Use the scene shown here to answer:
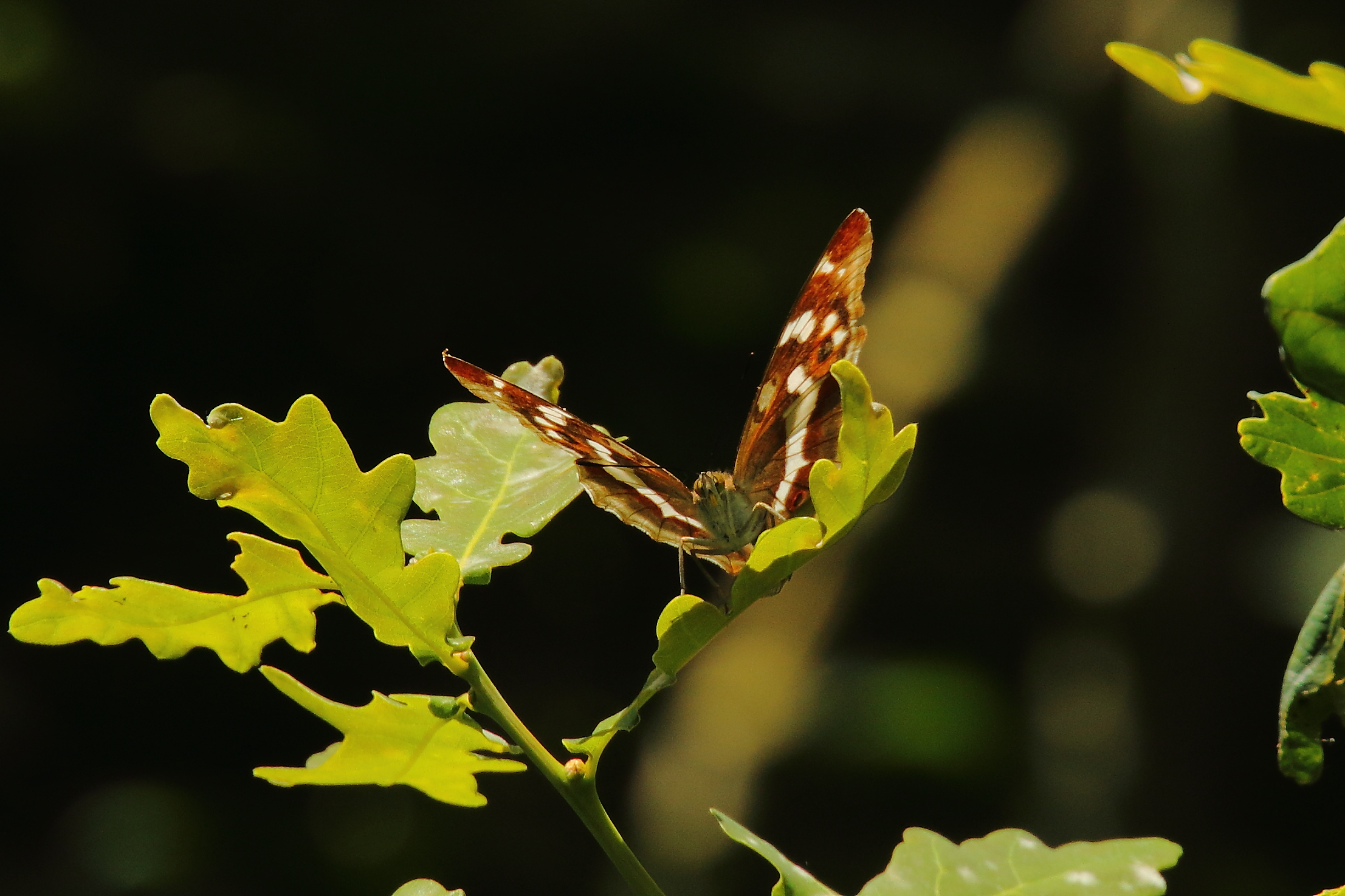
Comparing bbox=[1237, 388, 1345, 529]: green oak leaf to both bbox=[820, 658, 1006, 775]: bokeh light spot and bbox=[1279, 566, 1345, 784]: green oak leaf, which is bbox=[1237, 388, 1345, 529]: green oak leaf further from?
bbox=[820, 658, 1006, 775]: bokeh light spot

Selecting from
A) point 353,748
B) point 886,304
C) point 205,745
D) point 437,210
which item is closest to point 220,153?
point 437,210

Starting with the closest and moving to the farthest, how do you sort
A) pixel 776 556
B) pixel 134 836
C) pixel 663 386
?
pixel 776 556 → pixel 134 836 → pixel 663 386

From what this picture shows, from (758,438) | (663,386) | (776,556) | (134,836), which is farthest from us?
(663,386)

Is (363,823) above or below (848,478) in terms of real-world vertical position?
below

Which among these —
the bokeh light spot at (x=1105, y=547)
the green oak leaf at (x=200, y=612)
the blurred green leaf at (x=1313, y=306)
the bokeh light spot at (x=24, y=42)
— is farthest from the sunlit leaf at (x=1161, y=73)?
the bokeh light spot at (x=24, y=42)

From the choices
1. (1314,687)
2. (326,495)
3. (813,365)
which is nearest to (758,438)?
(813,365)

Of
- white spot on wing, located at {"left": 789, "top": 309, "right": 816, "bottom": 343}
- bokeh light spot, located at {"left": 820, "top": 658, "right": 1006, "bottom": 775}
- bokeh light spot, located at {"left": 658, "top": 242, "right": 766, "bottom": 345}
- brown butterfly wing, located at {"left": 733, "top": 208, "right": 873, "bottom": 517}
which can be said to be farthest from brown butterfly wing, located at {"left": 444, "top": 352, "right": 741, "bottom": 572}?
bokeh light spot, located at {"left": 658, "top": 242, "right": 766, "bottom": 345}

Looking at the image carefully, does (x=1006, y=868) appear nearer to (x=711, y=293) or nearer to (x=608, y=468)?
(x=608, y=468)
